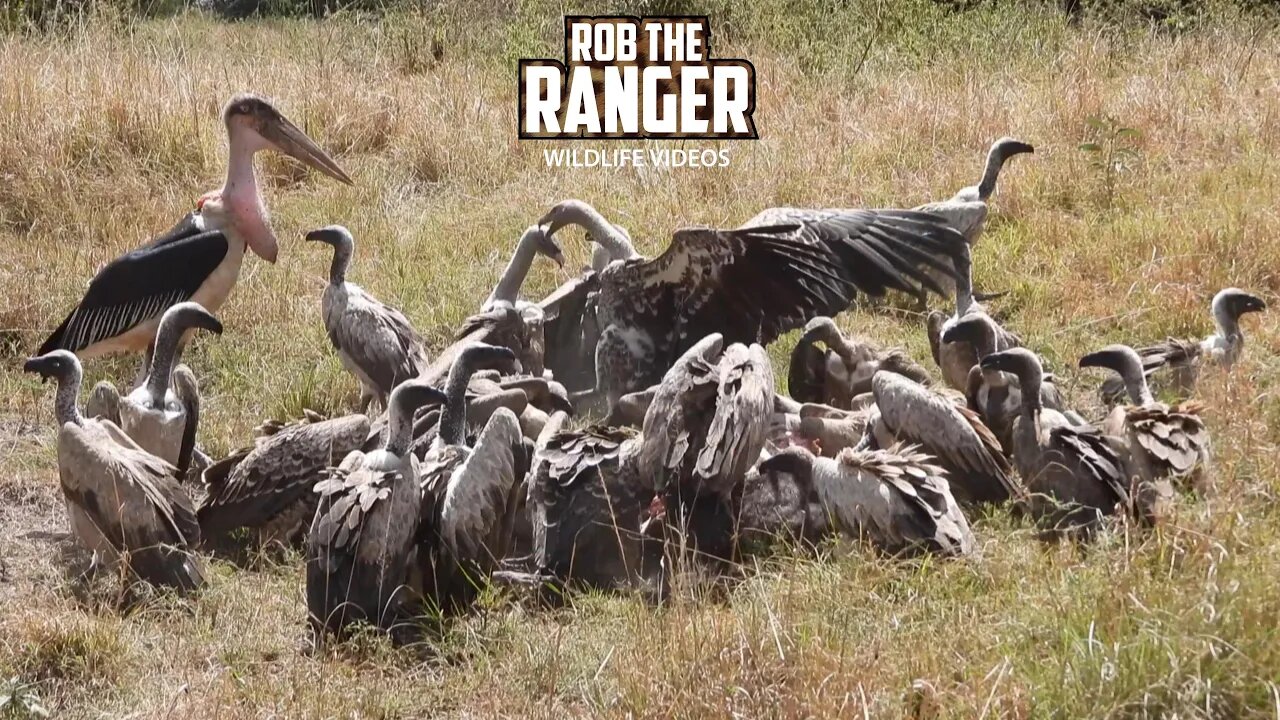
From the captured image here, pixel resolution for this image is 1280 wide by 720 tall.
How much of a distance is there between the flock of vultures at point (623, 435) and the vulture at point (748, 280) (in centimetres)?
1

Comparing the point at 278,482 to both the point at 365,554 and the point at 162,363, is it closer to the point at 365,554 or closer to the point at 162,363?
the point at 162,363

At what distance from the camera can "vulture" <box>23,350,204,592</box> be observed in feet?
17.6

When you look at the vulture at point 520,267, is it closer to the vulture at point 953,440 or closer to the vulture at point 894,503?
the vulture at point 953,440

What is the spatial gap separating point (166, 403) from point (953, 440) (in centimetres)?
326

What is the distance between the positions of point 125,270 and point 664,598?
3794mm

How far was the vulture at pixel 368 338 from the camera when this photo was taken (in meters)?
7.08

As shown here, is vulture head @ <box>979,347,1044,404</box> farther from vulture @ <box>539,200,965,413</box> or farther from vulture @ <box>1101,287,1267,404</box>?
vulture @ <box>539,200,965,413</box>

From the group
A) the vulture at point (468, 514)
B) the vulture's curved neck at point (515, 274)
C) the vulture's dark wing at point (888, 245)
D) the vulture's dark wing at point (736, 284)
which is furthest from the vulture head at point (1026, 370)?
the vulture's curved neck at point (515, 274)

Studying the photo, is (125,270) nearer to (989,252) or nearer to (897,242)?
(897,242)

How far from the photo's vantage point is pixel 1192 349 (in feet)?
21.7

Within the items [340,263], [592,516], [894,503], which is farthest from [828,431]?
[340,263]

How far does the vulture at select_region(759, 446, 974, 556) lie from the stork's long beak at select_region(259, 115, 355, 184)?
4534mm

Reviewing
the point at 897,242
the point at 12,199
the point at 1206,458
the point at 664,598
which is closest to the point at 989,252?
the point at 897,242

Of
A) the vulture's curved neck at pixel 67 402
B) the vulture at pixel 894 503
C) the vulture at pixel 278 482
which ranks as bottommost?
the vulture at pixel 278 482
